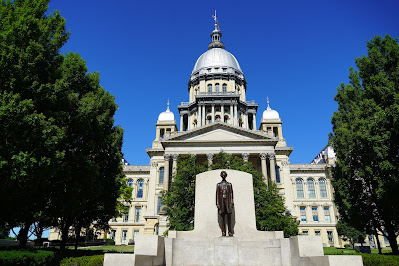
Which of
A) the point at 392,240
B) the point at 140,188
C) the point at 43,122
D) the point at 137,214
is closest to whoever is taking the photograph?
the point at 43,122

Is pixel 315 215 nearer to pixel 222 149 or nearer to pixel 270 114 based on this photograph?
pixel 270 114

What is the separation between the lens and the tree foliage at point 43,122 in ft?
36.7

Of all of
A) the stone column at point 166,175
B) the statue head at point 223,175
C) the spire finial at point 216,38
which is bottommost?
the statue head at point 223,175

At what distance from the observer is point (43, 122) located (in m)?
11.6

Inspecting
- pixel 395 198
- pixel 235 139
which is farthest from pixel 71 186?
pixel 235 139

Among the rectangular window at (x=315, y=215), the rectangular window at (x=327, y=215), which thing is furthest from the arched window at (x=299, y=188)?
the rectangular window at (x=327, y=215)

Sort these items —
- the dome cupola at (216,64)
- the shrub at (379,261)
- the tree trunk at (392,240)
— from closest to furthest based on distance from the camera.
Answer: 1. the shrub at (379,261)
2. the tree trunk at (392,240)
3. the dome cupola at (216,64)

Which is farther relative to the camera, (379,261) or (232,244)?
(379,261)

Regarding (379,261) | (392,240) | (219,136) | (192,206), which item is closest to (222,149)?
(219,136)

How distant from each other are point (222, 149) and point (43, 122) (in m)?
31.6

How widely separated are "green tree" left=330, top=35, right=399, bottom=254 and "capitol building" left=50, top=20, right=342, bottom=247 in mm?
21386

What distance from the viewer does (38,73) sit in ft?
42.7

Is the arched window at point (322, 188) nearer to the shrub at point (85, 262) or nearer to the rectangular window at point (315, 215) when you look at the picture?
the rectangular window at point (315, 215)

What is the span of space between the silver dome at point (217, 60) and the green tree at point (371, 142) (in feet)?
162
